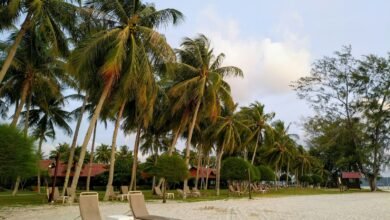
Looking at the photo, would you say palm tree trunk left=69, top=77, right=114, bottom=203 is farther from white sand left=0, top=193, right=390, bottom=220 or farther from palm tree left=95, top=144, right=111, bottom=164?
palm tree left=95, top=144, right=111, bottom=164

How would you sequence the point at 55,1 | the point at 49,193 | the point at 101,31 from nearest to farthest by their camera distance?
the point at 55,1
the point at 101,31
the point at 49,193

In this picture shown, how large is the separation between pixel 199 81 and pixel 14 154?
1821cm

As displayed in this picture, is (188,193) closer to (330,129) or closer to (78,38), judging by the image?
(78,38)

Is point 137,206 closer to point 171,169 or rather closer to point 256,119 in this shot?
point 171,169

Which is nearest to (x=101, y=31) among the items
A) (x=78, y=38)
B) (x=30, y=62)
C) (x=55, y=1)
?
(x=78, y=38)

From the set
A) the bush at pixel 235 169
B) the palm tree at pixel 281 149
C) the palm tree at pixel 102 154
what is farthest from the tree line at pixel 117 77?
the palm tree at pixel 102 154

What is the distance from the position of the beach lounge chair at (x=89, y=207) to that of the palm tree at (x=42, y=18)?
1015 cm

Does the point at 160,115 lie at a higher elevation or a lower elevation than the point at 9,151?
higher

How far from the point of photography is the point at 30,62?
2617cm

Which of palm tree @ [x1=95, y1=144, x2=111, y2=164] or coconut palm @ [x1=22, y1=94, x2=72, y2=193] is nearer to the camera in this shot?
coconut palm @ [x1=22, y1=94, x2=72, y2=193]

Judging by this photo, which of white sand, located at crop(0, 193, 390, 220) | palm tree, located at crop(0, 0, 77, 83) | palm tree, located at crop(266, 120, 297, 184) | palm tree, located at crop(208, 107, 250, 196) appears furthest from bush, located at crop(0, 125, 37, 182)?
palm tree, located at crop(266, 120, 297, 184)

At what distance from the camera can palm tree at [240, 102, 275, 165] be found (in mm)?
47156

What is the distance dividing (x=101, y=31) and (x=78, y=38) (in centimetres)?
143

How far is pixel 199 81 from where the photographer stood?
29516 millimetres
